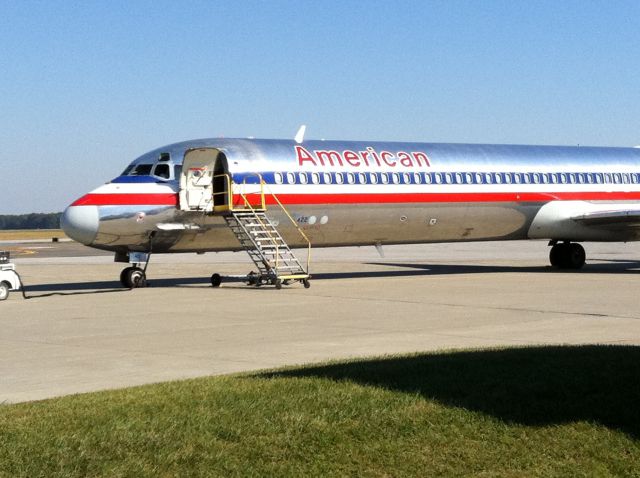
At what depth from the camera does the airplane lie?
2594 centimetres

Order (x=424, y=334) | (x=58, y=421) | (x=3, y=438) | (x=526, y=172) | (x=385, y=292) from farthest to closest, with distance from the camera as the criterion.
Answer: (x=526, y=172) → (x=385, y=292) → (x=424, y=334) → (x=58, y=421) → (x=3, y=438)

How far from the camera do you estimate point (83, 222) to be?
24.9 metres

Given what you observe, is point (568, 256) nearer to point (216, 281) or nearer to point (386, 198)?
point (386, 198)

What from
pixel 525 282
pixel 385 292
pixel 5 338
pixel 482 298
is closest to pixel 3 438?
pixel 5 338

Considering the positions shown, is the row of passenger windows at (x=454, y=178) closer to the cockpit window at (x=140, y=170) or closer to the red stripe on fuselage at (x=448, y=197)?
the red stripe on fuselage at (x=448, y=197)

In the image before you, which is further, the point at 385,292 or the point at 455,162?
the point at 455,162

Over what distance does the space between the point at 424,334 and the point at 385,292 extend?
8.78 m

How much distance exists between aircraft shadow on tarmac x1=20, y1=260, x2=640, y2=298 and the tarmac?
0.14 m

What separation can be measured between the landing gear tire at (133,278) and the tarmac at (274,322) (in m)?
0.44

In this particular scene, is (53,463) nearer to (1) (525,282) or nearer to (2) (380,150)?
(1) (525,282)

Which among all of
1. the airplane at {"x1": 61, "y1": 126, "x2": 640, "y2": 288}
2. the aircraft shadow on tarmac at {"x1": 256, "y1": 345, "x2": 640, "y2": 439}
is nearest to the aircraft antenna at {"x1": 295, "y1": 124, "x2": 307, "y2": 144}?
the airplane at {"x1": 61, "y1": 126, "x2": 640, "y2": 288}

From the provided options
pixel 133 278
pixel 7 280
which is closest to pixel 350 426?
pixel 7 280

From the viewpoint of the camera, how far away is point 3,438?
784 cm

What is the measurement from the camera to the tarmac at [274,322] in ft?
41.2
